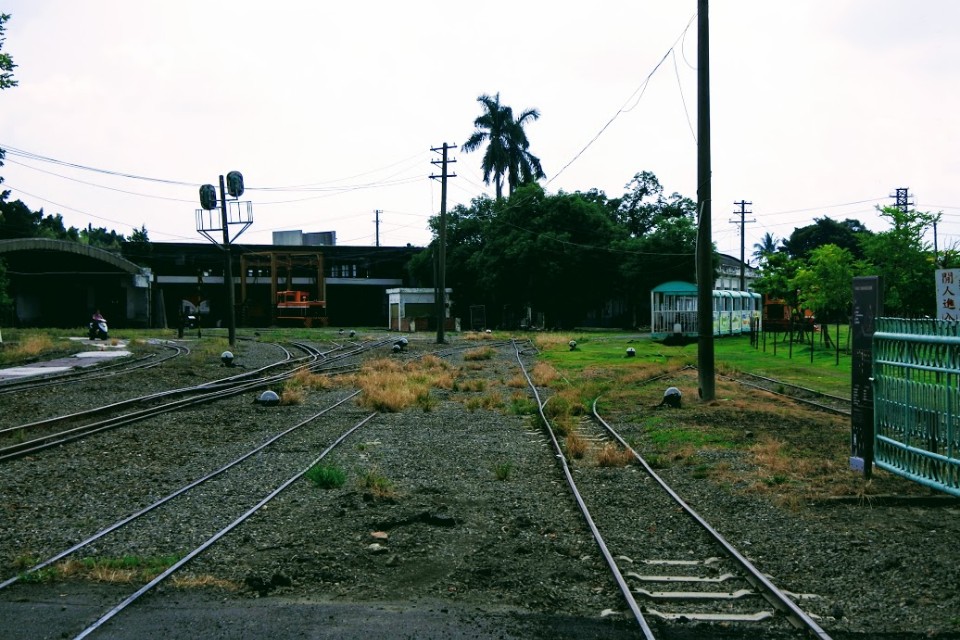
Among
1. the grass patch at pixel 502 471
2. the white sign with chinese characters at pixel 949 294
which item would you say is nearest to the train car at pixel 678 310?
the white sign with chinese characters at pixel 949 294

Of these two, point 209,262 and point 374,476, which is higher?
point 209,262

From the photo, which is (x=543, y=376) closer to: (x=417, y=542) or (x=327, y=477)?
(x=327, y=477)

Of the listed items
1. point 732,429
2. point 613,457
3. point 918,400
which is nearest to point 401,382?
point 732,429

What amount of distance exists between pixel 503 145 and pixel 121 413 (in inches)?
2179

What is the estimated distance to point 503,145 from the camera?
68438 millimetres

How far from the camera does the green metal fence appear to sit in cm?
757

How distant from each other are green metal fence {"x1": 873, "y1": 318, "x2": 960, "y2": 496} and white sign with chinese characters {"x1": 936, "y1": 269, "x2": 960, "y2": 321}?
172 cm

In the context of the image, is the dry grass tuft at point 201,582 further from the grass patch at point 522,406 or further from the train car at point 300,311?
the train car at point 300,311

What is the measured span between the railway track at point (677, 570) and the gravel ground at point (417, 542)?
119mm

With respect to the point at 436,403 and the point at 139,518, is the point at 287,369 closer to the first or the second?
the point at 436,403

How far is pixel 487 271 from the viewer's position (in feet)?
207

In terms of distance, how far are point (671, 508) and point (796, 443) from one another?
459cm

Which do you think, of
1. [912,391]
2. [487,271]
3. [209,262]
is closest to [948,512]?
[912,391]

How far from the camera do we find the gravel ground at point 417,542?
Result: 5.33 meters
